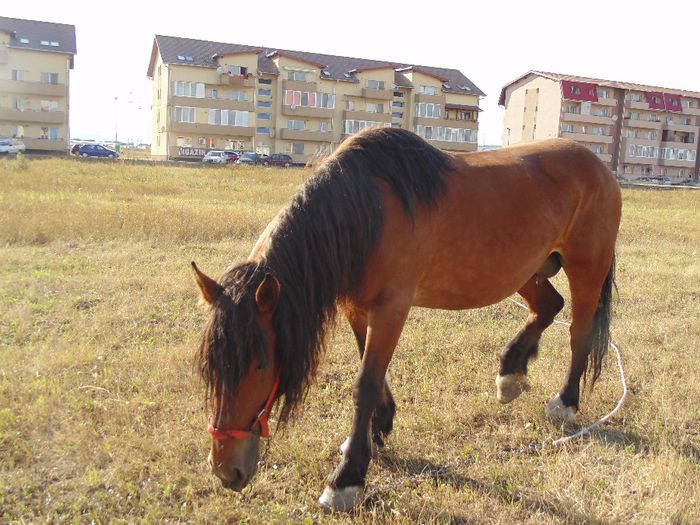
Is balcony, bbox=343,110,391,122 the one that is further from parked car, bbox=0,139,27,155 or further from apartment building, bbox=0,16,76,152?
parked car, bbox=0,139,27,155

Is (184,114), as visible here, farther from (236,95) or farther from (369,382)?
(369,382)

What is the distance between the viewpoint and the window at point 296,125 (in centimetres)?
5519

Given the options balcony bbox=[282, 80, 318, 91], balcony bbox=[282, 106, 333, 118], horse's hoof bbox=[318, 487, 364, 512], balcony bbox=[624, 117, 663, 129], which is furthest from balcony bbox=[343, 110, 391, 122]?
horse's hoof bbox=[318, 487, 364, 512]

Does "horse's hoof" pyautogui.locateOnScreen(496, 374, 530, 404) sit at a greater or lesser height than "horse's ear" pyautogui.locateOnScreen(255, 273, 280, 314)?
lesser

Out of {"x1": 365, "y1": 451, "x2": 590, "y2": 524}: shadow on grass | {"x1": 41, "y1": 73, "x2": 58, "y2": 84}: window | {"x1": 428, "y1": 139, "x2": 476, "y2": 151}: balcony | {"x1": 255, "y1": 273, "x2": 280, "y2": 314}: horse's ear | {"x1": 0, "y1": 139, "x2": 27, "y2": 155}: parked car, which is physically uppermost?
{"x1": 41, "y1": 73, "x2": 58, "y2": 84}: window

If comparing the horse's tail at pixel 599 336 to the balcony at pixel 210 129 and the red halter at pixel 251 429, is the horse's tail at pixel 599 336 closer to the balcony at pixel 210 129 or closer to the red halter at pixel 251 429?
the red halter at pixel 251 429

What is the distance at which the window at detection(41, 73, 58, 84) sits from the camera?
47875 millimetres

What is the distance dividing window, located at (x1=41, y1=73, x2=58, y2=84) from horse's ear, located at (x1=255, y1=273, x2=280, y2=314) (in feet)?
176

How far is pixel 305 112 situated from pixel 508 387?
52.8m

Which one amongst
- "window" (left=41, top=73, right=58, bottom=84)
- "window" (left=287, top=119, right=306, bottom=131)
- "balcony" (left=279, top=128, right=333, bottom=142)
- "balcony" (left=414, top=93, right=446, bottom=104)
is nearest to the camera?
"window" (left=41, top=73, right=58, bottom=84)

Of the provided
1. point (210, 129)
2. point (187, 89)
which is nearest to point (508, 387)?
point (187, 89)

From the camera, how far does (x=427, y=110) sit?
5891 centimetres

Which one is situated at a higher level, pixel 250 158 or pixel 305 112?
pixel 305 112

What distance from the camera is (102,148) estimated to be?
44312mm
